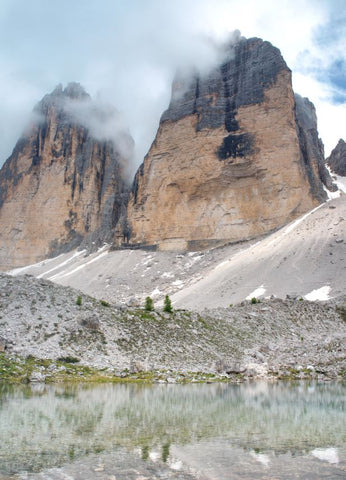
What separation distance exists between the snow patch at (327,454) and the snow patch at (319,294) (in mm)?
35706

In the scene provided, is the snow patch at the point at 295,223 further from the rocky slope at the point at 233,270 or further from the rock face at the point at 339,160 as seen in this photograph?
the rock face at the point at 339,160

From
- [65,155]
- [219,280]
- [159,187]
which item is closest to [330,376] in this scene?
[219,280]

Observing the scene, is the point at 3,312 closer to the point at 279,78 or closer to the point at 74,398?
the point at 74,398

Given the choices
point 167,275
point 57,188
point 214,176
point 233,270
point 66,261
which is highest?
point 57,188

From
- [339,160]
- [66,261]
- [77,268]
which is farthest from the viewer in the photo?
[339,160]

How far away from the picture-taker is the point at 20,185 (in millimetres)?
129250

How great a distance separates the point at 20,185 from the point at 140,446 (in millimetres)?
130199

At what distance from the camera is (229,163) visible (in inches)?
3280

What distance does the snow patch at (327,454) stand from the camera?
22.8ft

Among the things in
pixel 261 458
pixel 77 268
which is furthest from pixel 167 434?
pixel 77 268

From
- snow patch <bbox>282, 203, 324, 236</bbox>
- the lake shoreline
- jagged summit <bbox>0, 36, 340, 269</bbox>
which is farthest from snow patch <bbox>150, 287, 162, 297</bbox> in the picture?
the lake shoreline

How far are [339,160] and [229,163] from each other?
58.1 metres

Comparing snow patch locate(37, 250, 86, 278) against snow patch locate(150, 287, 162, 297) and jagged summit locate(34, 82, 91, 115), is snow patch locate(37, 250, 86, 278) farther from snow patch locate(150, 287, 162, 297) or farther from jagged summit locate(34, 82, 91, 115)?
jagged summit locate(34, 82, 91, 115)

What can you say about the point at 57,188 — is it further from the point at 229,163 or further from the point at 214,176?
the point at 229,163
